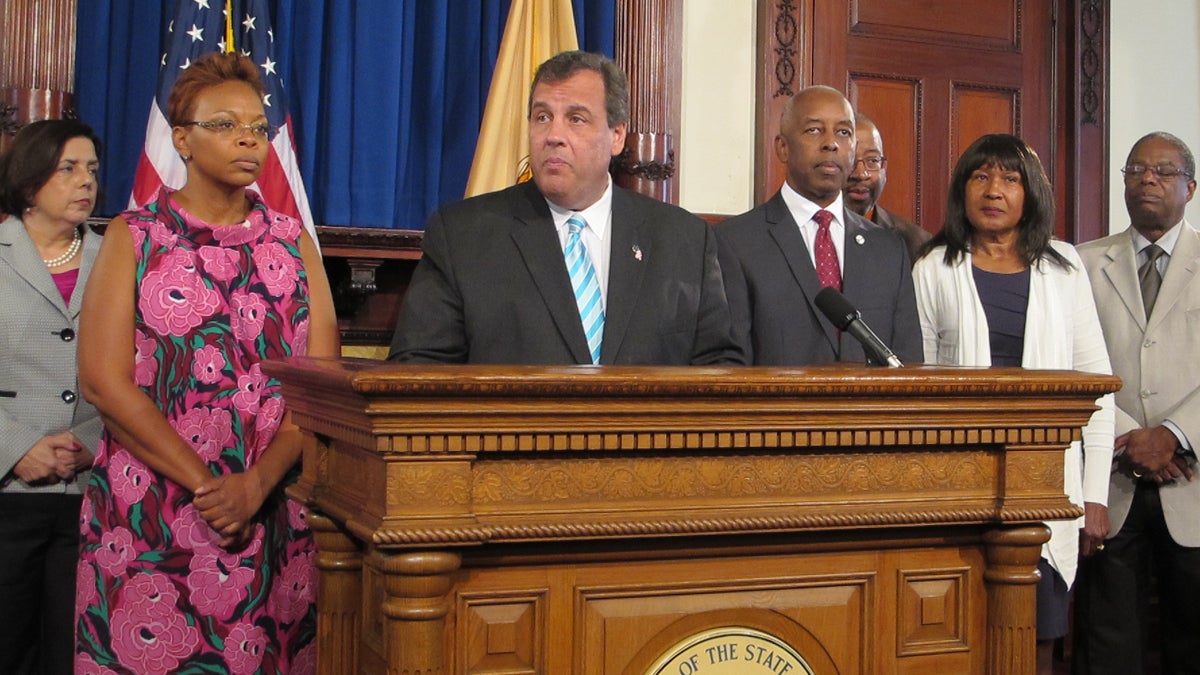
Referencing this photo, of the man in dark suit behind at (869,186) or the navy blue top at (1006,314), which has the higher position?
the man in dark suit behind at (869,186)

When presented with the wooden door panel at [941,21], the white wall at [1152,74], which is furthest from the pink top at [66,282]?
the white wall at [1152,74]

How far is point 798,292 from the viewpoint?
108 inches

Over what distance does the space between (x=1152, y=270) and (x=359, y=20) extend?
2557 mm

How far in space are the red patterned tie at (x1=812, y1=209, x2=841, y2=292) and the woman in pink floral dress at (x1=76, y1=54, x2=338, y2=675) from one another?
3.63ft

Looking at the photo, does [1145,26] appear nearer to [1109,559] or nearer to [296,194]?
[1109,559]

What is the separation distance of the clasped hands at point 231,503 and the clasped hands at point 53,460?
681 millimetres

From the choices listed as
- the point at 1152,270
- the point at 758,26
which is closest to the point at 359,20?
the point at 758,26

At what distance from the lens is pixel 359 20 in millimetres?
4090

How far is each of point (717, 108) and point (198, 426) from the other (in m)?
2.72

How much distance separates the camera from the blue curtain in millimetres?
3863

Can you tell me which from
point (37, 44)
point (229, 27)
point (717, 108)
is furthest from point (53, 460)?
point (717, 108)

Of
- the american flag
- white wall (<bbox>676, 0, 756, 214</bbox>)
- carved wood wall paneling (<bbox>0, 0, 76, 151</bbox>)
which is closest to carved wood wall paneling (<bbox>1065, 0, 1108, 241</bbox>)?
white wall (<bbox>676, 0, 756, 214</bbox>)

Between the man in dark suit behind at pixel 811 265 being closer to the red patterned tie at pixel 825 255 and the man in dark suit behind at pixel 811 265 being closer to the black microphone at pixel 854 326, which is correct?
the red patterned tie at pixel 825 255

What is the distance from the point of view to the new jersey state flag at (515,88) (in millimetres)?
4074
